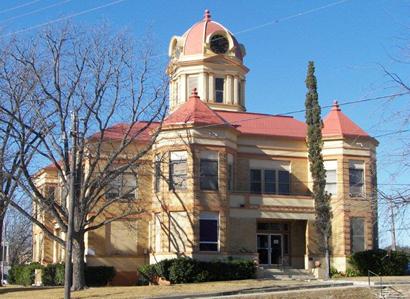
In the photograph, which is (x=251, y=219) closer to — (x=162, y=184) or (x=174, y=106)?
Result: (x=162, y=184)

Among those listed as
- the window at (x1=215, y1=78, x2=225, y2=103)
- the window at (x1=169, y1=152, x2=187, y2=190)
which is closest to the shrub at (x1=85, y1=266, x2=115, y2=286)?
the window at (x1=169, y1=152, x2=187, y2=190)

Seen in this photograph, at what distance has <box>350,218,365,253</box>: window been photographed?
39.5 m

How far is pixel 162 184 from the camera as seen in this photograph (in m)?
37.3

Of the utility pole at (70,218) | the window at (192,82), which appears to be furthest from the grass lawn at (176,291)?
the window at (192,82)

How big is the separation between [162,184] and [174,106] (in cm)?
1189

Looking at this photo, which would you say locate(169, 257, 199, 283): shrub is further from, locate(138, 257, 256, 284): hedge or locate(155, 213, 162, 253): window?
locate(155, 213, 162, 253): window

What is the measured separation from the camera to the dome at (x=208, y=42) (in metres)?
48.5

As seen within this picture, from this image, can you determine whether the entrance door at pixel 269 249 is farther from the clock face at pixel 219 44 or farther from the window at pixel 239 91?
the clock face at pixel 219 44

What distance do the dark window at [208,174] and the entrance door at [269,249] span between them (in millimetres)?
5391

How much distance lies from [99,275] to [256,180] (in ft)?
35.1

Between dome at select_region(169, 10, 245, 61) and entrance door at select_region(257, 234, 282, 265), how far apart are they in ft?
47.3

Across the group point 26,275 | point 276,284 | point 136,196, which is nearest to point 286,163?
point 136,196

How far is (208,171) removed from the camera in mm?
36938

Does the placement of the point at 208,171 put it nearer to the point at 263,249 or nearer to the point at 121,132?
the point at 121,132
